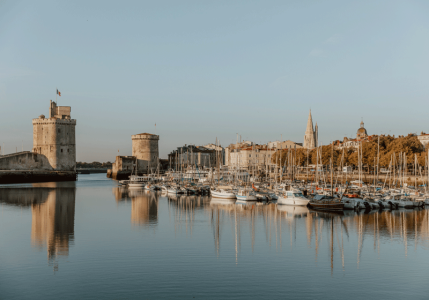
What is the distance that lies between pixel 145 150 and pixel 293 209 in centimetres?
4505

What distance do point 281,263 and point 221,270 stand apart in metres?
1.81

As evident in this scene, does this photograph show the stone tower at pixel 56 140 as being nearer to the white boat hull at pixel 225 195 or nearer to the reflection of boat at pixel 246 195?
the white boat hull at pixel 225 195

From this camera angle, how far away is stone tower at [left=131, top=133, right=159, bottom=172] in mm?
66000

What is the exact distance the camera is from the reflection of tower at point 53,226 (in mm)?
13874

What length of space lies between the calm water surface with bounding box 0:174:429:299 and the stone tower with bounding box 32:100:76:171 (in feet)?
114

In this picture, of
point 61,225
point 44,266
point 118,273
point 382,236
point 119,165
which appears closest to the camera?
point 118,273

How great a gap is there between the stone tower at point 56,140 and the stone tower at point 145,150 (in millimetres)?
11992

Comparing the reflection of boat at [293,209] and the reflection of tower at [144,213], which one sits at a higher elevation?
the reflection of boat at [293,209]

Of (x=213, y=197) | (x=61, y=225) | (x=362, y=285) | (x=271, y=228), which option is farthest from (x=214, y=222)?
(x=213, y=197)

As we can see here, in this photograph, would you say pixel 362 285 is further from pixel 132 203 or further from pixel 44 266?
pixel 132 203

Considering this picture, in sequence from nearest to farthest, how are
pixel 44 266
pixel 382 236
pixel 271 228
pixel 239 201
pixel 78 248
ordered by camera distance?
pixel 44 266, pixel 78 248, pixel 382 236, pixel 271 228, pixel 239 201

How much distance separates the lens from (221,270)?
1070cm

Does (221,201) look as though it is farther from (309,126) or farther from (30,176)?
(309,126)

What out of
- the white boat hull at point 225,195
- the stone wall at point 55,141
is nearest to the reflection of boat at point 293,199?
the white boat hull at point 225,195
